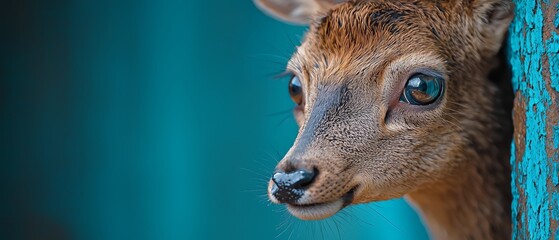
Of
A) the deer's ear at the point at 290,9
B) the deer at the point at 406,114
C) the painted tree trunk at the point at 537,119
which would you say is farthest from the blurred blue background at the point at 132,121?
the painted tree trunk at the point at 537,119

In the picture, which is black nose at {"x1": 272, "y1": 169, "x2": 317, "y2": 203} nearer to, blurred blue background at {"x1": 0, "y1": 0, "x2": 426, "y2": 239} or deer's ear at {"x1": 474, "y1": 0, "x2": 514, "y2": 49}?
deer's ear at {"x1": 474, "y1": 0, "x2": 514, "y2": 49}

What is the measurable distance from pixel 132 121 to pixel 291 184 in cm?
240

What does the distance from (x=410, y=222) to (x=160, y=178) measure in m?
1.40

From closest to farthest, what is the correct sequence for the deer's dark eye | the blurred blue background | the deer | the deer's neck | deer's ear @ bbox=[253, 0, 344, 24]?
the deer
the deer's neck
the deer's dark eye
deer's ear @ bbox=[253, 0, 344, 24]
the blurred blue background

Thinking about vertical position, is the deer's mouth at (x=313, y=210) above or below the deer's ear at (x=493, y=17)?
below

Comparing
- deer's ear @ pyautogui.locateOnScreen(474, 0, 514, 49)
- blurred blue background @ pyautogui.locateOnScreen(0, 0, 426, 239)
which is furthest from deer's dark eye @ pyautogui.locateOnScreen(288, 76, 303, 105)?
blurred blue background @ pyautogui.locateOnScreen(0, 0, 426, 239)

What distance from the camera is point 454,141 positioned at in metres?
2.44

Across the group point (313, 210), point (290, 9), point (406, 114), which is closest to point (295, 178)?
point (313, 210)

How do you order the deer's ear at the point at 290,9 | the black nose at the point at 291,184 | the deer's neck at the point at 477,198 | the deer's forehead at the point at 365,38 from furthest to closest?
the deer's ear at the point at 290,9
the deer's neck at the point at 477,198
the deer's forehead at the point at 365,38
the black nose at the point at 291,184

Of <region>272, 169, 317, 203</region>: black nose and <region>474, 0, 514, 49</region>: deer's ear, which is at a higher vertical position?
<region>474, 0, 514, 49</region>: deer's ear

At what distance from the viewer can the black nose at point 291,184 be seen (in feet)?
7.10

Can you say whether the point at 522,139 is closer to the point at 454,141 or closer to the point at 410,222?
the point at 454,141

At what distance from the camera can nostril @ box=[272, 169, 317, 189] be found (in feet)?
7.10

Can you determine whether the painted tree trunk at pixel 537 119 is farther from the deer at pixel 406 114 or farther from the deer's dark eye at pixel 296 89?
the deer's dark eye at pixel 296 89
